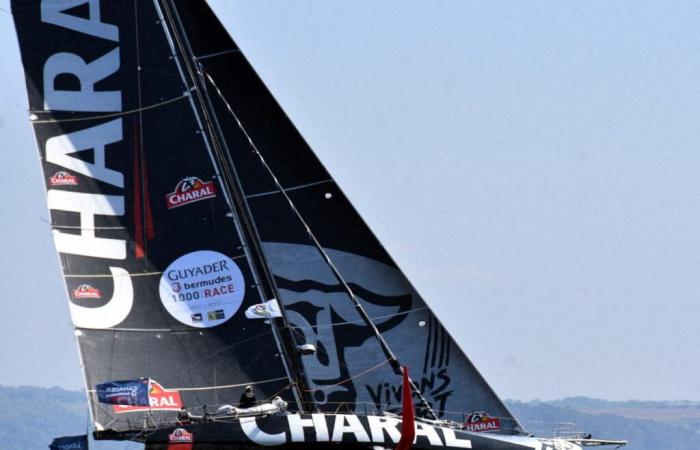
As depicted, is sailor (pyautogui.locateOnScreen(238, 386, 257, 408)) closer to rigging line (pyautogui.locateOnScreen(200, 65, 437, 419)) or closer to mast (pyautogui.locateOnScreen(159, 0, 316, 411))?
mast (pyautogui.locateOnScreen(159, 0, 316, 411))

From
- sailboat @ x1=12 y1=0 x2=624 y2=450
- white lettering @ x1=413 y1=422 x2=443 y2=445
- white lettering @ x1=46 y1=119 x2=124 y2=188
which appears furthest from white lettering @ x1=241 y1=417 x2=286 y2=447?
white lettering @ x1=46 y1=119 x2=124 y2=188

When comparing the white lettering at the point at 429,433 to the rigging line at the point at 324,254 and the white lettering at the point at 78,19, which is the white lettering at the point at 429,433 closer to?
the rigging line at the point at 324,254

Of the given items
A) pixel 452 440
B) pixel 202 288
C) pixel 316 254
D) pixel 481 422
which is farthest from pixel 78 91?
pixel 481 422

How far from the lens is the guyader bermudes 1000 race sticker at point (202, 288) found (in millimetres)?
24016

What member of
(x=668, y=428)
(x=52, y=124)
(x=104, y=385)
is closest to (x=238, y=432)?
(x=104, y=385)

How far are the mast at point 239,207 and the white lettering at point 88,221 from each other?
164 cm

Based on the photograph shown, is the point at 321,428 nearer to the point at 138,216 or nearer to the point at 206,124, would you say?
the point at 138,216

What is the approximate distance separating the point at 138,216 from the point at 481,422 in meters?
7.41

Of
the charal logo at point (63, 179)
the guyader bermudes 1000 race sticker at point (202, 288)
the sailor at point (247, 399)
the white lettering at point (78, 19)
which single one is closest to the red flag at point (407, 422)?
the sailor at point (247, 399)

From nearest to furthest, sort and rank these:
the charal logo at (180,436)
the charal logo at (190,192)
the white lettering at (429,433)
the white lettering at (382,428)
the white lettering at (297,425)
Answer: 1. the charal logo at (180,436)
2. the white lettering at (297,425)
3. the white lettering at (382,428)
4. the white lettering at (429,433)
5. the charal logo at (190,192)

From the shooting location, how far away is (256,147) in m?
30.2

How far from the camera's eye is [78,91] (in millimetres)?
24812

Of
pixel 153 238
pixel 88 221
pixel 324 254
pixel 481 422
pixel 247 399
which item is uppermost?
pixel 324 254

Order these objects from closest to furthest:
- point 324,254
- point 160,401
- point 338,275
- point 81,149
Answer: point 160,401, point 81,149, point 338,275, point 324,254
